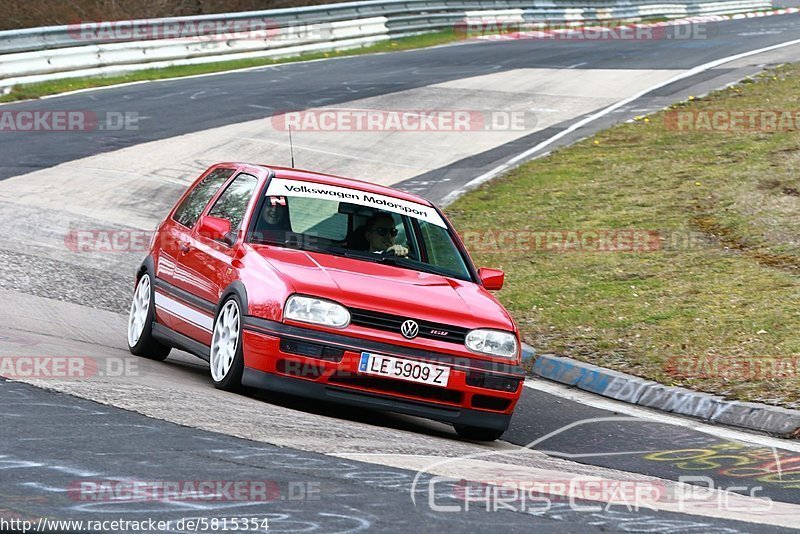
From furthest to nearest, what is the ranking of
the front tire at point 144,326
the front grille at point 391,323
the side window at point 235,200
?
the front tire at point 144,326 → the side window at point 235,200 → the front grille at point 391,323

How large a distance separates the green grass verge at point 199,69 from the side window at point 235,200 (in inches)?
Answer: 593

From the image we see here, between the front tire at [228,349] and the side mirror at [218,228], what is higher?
the side mirror at [218,228]

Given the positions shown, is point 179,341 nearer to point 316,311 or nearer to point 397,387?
point 316,311

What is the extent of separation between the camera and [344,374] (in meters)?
7.09

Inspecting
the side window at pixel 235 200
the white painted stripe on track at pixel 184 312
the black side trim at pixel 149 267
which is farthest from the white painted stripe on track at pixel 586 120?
the white painted stripe on track at pixel 184 312

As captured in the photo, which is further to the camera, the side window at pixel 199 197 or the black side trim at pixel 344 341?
the side window at pixel 199 197

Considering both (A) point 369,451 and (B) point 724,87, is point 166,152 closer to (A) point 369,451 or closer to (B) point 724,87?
(B) point 724,87

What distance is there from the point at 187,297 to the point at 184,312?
0.11 m

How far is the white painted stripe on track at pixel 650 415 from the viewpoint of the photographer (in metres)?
A: 8.02

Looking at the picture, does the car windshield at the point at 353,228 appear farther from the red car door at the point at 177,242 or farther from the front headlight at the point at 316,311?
the front headlight at the point at 316,311

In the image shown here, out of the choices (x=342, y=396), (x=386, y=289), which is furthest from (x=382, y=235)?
(x=342, y=396)

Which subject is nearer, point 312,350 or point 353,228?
point 312,350

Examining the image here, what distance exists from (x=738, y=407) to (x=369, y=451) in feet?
11.4

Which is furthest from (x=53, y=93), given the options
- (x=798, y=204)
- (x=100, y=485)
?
(x=100, y=485)
